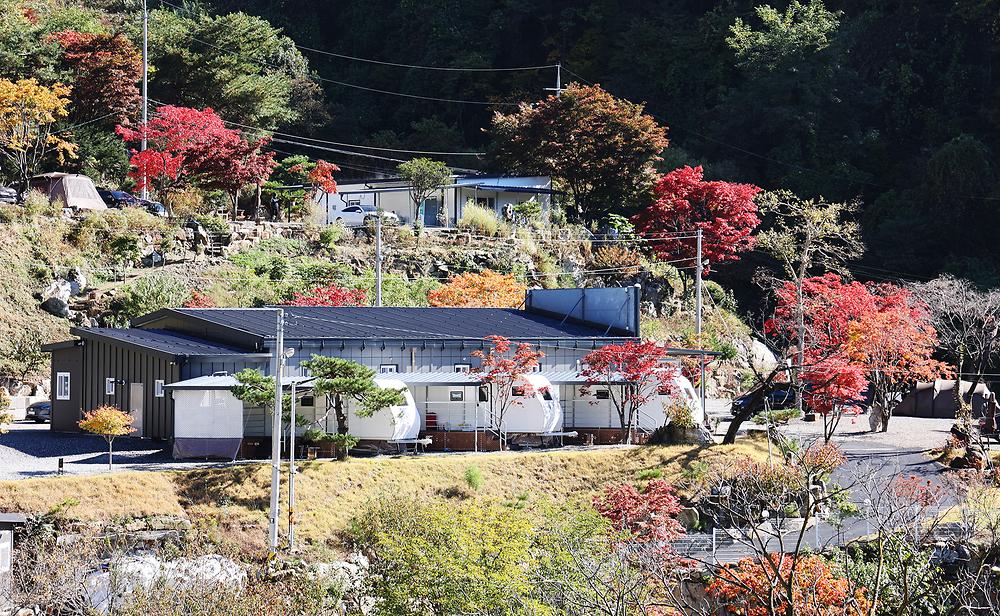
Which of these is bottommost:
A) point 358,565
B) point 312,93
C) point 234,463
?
point 358,565

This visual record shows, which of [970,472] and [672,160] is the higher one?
[672,160]

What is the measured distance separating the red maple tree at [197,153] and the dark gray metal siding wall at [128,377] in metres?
16.6

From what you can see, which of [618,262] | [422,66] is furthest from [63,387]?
[422,66]

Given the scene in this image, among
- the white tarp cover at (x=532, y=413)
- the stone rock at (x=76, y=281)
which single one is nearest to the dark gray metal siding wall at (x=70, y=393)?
the stone rock at (x=76, y=281)

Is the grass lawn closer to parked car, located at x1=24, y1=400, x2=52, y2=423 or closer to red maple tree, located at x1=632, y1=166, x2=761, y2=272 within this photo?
parked car, located at x1=24, y1=400, x2=52, y2=423

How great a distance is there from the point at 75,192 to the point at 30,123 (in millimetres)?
4033

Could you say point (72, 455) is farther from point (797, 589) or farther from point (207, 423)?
point (797, 589)

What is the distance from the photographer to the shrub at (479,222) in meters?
51.0

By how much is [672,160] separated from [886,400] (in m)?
23.7

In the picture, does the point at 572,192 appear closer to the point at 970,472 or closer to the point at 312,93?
the point at 312,93

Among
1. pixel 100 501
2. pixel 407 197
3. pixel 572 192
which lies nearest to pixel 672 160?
pixel 572 192

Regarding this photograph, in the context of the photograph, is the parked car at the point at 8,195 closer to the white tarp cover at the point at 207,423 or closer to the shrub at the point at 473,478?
the white tarp cover at the point at 207,423

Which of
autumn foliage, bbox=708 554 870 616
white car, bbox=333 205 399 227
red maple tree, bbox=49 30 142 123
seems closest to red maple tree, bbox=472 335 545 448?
autumn foliage, bbox=708 554 870 616

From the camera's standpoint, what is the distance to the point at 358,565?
78.5ft
